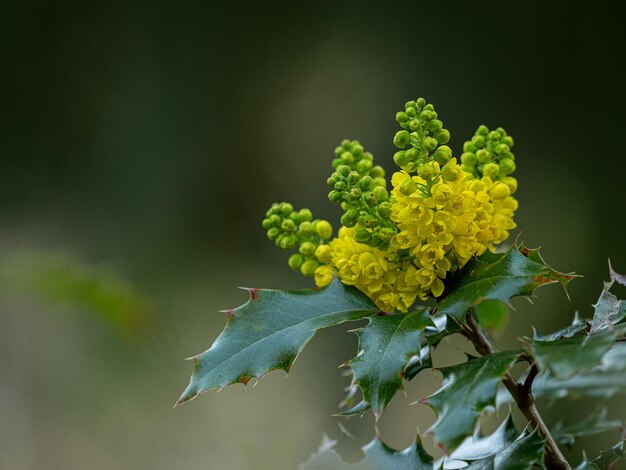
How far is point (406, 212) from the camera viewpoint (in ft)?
2.43

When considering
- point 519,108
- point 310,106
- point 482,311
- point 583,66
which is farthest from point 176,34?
point 482,311

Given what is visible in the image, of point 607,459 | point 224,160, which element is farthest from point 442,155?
point 224,160

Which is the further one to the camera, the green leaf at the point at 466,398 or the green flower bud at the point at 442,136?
the green flower bud at the point at 442,136

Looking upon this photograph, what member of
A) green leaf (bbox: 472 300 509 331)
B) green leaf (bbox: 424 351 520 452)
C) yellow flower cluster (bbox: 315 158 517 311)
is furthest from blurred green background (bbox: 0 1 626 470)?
green leaf (bbox: 424 351 520 452)

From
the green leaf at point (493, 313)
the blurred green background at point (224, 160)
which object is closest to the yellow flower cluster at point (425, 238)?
the green leaf at point (493, 313)

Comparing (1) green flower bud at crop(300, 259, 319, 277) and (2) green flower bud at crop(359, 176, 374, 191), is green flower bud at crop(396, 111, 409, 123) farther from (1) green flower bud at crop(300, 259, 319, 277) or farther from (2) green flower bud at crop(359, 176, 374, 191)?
(1) green flower bud at crop(300, 259, 319, 277)

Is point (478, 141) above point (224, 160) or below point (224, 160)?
below

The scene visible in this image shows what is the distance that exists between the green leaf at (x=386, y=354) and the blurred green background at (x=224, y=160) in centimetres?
171

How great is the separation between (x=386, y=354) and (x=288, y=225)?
0.73 feet

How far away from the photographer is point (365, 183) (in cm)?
76

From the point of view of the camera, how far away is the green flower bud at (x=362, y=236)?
751 millimetres

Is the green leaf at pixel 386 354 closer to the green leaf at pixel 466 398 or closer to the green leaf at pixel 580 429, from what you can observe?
the green leaf at pixel 466 398

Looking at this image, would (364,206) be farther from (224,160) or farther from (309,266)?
(224,160)

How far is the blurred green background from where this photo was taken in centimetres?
269
